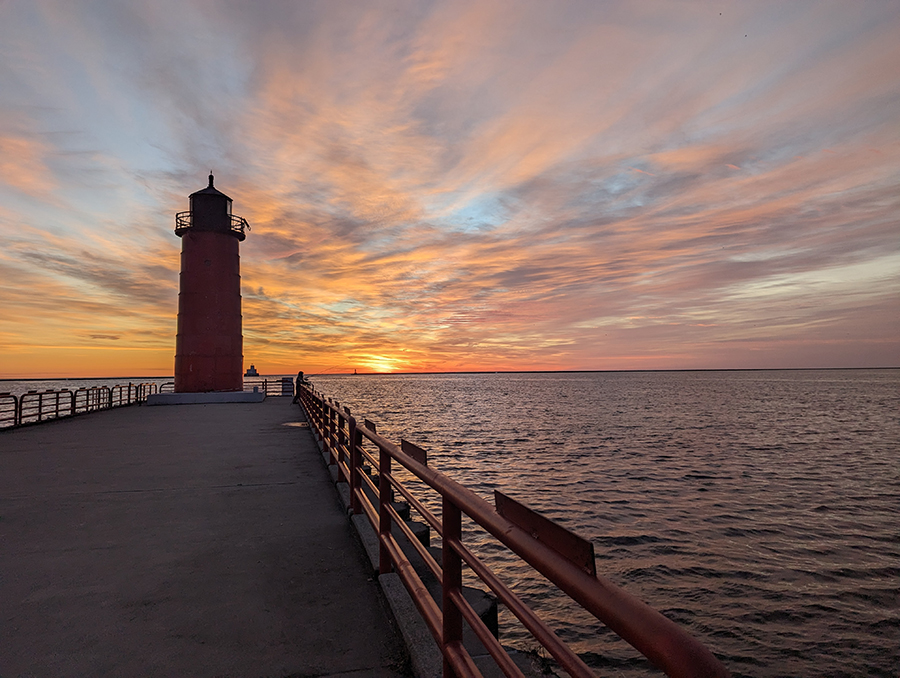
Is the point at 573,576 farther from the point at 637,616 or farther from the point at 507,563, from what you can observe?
the point at 507,563

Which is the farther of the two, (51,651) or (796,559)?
(796,559)

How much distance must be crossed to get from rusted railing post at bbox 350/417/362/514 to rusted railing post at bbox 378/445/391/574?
157 cm

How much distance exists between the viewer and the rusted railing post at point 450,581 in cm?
264

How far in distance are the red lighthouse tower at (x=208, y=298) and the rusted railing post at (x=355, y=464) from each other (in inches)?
843

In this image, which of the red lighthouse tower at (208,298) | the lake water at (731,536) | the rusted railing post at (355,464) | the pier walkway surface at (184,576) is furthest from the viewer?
the red lighthouse tower at (208,298)

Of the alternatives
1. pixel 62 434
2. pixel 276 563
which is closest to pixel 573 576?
pixel 276 563

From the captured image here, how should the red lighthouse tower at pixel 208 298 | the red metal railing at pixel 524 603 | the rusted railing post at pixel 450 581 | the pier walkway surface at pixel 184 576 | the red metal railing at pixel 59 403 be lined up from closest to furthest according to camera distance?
the red metal railing at pixel 524 603 → the rusted railing post at pixel 450 581 → the pier walkway surface at pixel 184 576 → the red metal railing at pixel 59 403 → the red lighthouse tower at pixel 208 298

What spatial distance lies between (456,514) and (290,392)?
38081 mm

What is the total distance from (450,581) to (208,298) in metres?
25.4

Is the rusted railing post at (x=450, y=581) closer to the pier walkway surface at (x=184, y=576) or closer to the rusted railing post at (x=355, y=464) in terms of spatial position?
the pier walkway surface at (x=184, y=576)

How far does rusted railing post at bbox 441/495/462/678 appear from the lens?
2.64 metres

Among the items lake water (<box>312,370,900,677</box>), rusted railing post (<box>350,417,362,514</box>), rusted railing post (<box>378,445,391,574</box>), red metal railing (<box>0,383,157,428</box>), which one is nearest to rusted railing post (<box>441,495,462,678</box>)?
rusted railing post (<box>378,445,391,574</box>)

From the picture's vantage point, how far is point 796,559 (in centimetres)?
1065

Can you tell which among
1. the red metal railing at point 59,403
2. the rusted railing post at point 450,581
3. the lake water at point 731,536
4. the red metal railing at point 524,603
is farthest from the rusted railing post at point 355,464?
the red metal railing at point 59,403
